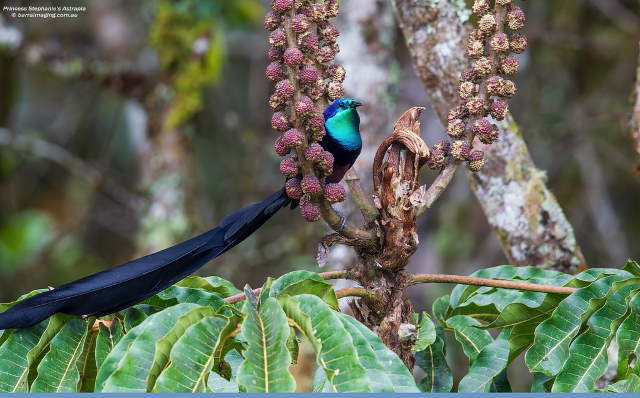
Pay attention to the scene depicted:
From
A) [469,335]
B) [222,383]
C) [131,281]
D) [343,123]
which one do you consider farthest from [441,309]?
[131,281]

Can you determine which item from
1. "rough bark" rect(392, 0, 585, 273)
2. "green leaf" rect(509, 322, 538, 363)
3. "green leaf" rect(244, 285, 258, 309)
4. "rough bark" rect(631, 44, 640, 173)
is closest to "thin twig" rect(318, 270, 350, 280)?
"green leaf" rect(244, 285, 258, 309)

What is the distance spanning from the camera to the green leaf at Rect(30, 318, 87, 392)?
1.37 metres

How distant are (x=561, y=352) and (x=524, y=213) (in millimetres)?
932

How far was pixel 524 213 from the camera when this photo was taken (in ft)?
7.55

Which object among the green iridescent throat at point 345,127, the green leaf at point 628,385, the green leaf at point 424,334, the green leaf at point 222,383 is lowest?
the green leaf at point 628,385

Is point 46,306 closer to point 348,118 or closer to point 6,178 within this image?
point 348,118

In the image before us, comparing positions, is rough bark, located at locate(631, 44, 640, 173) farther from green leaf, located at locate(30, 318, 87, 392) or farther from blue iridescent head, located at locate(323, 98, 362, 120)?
green leaf, located at locate(30, 318, 87, 392)

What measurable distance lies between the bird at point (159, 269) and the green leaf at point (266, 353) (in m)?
0.28

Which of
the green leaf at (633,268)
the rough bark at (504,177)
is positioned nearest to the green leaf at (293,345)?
the green leaf at (633,268)

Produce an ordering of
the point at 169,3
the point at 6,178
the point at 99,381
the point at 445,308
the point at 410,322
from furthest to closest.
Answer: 1. the point at 6,178
2. the point at 169,3
3. the point at 445,308
4. the point at 410,322
5. the point at 99,381

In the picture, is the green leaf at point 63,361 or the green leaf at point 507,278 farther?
the green leaf at point 507,278

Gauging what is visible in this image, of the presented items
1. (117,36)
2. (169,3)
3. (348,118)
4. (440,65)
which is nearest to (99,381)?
(348,118)

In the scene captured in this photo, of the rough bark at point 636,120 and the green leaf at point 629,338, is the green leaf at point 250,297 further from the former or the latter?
the rough bark at point 636,120

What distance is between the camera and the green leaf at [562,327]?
140cm
